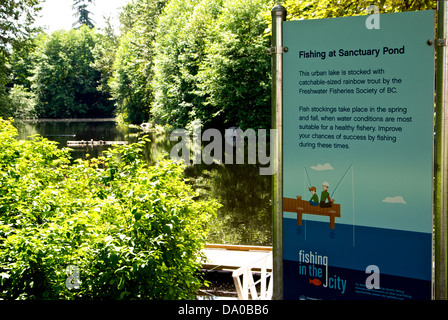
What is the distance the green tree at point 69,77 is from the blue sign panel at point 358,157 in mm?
75656

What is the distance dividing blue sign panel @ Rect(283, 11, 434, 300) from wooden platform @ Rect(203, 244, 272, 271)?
5833 millimetres

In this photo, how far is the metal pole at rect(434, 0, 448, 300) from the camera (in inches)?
128

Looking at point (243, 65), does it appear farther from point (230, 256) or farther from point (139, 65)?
point (230, 256)

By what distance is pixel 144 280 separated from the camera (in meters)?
4.61

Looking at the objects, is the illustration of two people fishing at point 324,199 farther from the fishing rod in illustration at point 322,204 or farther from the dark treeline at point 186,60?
the dark treeline at point 186,60

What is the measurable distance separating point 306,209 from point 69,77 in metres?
78.8

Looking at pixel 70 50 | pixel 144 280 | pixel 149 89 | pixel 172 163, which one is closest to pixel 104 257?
pixel 144 280

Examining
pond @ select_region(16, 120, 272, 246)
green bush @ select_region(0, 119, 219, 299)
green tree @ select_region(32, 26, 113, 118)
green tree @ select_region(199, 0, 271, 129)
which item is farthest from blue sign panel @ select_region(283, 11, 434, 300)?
green tree @ select_region(32, 26, 113, 118)

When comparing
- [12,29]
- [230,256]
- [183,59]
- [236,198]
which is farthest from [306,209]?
[183,59]

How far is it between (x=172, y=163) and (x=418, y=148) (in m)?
3.07

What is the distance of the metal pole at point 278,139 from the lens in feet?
12.2

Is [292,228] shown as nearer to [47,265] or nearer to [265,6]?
[47,265]

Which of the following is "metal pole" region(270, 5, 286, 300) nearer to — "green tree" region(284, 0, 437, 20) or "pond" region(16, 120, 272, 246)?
"green tree" region(284, 0, 437, 20)

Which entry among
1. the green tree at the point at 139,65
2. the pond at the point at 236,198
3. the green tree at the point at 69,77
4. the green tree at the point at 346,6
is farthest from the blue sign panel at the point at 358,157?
the green tree at the point at 69,77
